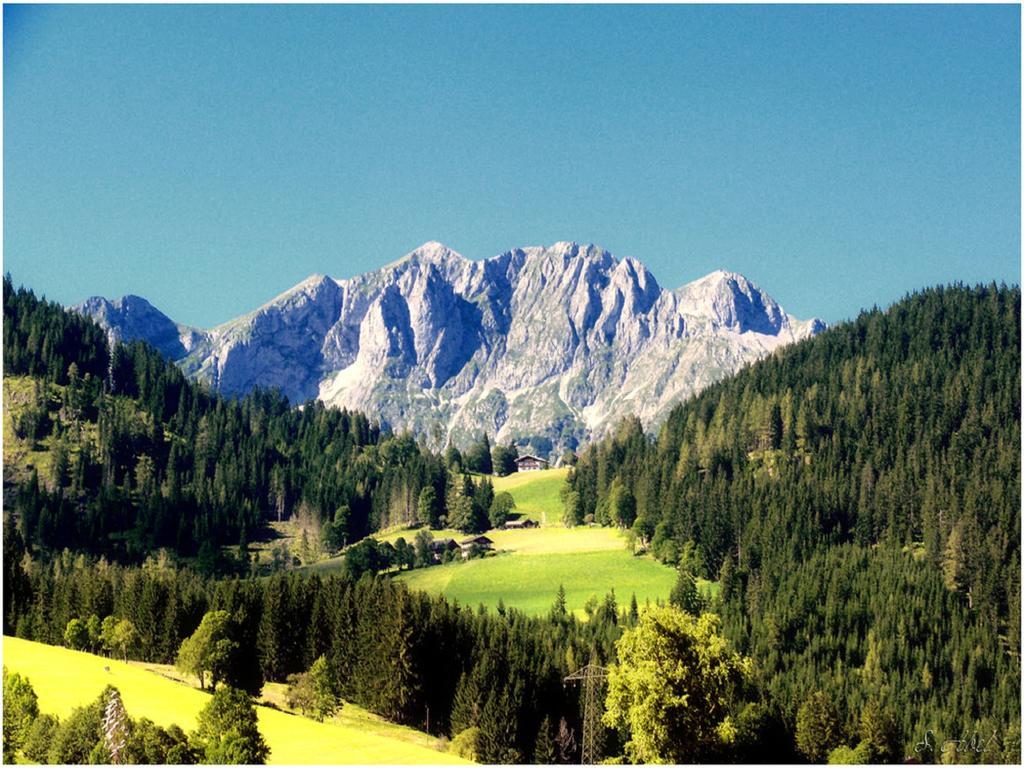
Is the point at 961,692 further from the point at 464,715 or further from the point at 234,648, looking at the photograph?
the point at 234,648

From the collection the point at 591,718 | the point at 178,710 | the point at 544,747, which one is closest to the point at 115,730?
the point at 178,710

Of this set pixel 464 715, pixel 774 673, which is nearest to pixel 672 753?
pixel 464 715

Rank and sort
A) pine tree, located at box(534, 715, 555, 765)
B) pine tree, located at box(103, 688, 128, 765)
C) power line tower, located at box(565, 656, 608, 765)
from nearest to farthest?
pine tree, located at box(103, 688, 128, 765) < power line tower, located at box(565, 656, 608, 765) < pine tree, located at box(534, 715, 555, 765)

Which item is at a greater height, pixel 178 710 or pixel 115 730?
pixel 115 730

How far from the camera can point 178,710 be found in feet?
341

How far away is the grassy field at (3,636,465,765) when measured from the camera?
98.1 m

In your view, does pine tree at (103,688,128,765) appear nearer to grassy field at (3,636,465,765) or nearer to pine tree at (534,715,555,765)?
grassy field at (3,636,465,765)

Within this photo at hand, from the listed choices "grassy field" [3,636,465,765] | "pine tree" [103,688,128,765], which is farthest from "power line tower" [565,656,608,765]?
"pine tree" [103,688,128,765]

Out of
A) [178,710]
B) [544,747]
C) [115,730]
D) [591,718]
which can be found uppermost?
[115,730]

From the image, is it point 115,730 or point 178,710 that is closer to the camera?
point 115,730

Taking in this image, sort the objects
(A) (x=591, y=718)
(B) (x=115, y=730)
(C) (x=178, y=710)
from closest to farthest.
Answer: (B) (x=115, y=730) → (C) (x=178, y=710) → (A) (x=591, y=718)

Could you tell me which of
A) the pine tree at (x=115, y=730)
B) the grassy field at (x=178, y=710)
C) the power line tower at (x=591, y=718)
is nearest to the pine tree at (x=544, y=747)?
the power line tower at (x=591, y=718)

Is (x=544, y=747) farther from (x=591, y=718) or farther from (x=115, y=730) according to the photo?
(x=115, y=730)

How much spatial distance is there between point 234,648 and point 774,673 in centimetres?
7445
